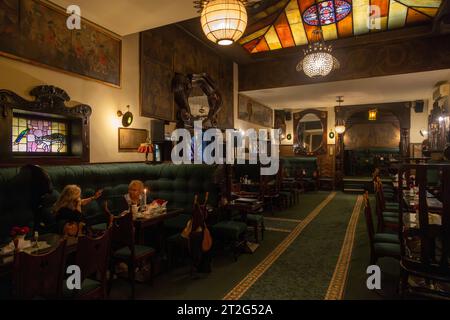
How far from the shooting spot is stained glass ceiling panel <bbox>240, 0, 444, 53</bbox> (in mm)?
6750

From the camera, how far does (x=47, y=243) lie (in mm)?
2572

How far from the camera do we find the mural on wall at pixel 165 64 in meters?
5.69

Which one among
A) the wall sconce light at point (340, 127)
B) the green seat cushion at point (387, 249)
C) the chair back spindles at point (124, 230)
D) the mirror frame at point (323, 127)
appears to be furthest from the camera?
the mirror frame at point (323, 127)

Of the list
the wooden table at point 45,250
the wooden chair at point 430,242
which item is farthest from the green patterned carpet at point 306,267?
the wooden table at point 45,250

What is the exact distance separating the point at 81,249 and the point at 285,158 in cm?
1123

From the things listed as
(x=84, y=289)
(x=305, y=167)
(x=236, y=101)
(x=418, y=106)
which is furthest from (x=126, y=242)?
(x=418, y=106)

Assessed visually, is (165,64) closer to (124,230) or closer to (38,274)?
(124,230)

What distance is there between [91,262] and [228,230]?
234 cm

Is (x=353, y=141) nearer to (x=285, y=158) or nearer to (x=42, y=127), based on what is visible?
(x=285, y=158)

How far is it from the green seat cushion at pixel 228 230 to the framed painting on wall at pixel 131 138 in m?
2.23

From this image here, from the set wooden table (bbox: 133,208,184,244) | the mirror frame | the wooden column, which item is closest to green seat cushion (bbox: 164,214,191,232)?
wooden table (bbox: 133,208,184,244)

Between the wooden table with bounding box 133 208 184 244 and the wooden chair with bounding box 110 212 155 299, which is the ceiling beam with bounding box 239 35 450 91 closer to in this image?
the wooden table with bounding box 133 208 184 244

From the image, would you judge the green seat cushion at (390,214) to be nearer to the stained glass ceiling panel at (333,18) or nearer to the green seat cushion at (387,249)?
the green seat cushion at (387,249)
